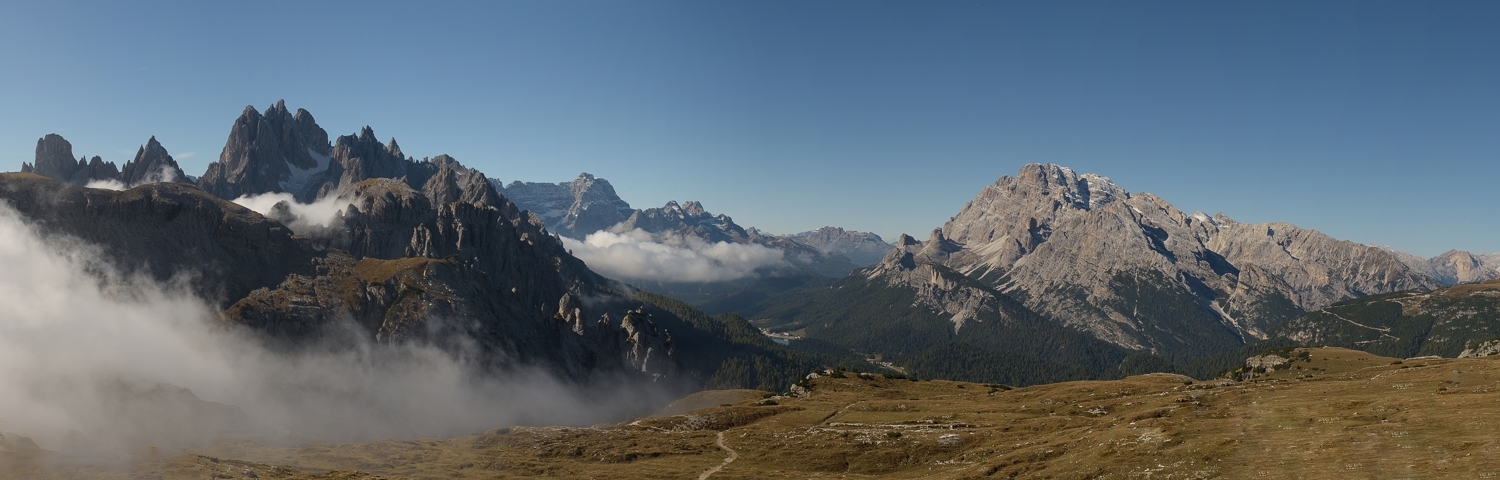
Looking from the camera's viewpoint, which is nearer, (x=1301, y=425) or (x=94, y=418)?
(x=1301, y=425)

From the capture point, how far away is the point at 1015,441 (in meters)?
91.6

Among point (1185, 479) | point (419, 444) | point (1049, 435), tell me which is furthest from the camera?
point (419, 444)

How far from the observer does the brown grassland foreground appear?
191 feet

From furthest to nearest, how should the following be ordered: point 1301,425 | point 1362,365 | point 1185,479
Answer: point 1362,365 < point 1301,425 < point 1185,479

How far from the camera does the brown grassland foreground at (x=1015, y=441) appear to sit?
191ft

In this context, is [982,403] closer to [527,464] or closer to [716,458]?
[716,458]

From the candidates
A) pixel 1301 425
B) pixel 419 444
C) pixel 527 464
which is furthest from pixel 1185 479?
pixel 419 444

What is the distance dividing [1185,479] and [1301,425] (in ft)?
65.6

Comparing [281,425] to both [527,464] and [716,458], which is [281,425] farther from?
[716,458]

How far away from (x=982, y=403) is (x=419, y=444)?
105677 mm

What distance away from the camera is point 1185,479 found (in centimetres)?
5803

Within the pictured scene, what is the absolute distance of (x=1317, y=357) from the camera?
19200 cm

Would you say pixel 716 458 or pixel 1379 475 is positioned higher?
pixel 1379 475

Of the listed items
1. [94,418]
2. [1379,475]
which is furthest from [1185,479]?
[94,418]
